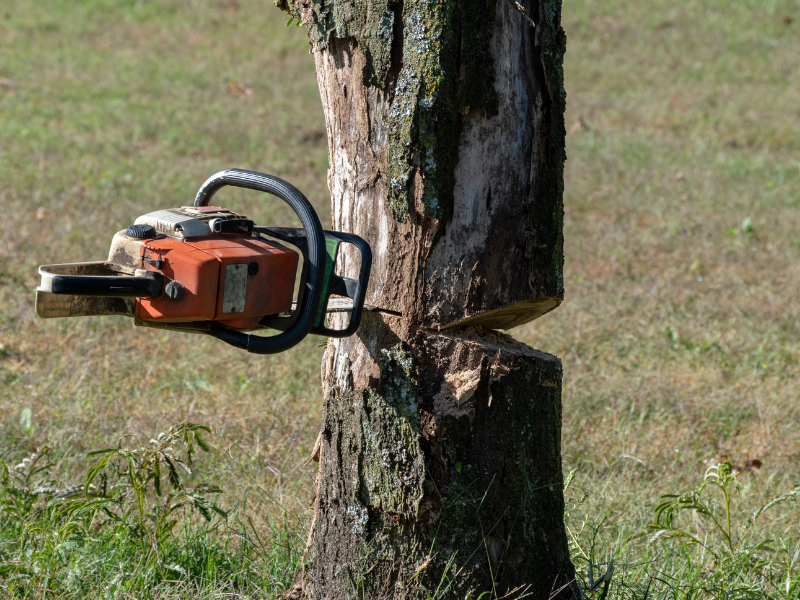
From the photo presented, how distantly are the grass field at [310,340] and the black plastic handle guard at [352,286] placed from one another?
0.73m

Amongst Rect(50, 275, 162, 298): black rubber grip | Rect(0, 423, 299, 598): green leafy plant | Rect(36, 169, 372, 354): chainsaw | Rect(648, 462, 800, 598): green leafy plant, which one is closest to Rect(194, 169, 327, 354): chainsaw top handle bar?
Rect(36, 169, 372, 354): chainsaw

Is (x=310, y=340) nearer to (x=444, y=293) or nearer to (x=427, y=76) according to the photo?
(x=444, y=293)

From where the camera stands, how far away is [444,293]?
1868mm

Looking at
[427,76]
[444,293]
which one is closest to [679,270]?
[444,293]

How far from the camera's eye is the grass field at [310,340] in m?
2.31

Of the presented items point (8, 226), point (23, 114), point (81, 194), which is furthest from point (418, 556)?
point (23, 114)

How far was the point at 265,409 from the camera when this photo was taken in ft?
11.3

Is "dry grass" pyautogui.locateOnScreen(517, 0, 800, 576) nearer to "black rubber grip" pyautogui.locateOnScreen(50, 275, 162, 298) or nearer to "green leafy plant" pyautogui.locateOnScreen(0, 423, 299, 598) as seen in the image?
"green leafy plant" pyautogui.locateOnScreen(0, 423, 299, 598)

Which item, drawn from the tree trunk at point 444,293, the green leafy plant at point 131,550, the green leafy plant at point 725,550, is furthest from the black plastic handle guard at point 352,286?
the green leafy plant at point 725,550

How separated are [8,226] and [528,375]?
463 centimetres

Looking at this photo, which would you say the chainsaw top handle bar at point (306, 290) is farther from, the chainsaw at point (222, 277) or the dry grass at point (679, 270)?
the dry grass at point (679, 270)

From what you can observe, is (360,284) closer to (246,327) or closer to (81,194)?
(246,327)

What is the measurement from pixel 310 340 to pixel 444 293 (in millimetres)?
2506

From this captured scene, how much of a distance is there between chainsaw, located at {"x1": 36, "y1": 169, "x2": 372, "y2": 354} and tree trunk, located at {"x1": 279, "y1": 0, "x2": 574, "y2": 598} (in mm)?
172
